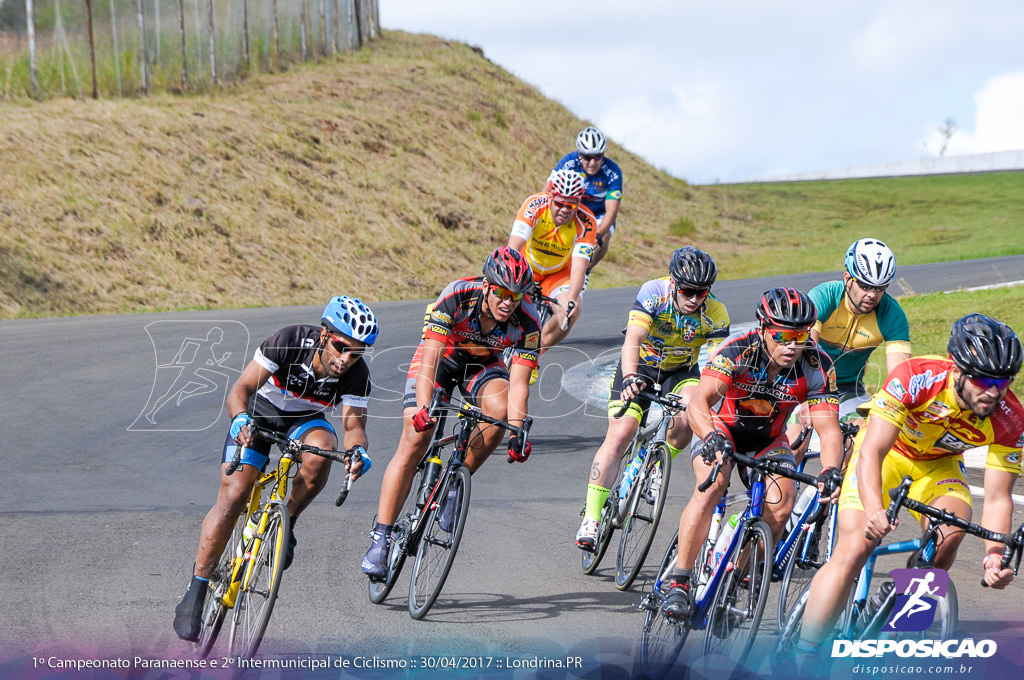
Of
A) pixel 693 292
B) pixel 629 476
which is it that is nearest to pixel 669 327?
pixel 693 292

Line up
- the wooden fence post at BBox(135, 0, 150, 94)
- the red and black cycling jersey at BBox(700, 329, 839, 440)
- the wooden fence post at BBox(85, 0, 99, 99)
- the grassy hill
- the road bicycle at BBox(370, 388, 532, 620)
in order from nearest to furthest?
the red and black cycling jersey at BBox(700, 329, 839, 440) < the road bicycle at BBox(370, 388, 532, 620) < the grassy hill < the wooden fence post at BBox(85, 0, 99, 99) < the wooden fence post at BBox(135, 0, 150, 94)

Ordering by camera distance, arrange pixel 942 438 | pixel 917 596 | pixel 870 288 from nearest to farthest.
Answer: pixel 917 596 < pixel 942 438 < pixel 870 288

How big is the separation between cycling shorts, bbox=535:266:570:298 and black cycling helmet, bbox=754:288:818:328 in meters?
4.83

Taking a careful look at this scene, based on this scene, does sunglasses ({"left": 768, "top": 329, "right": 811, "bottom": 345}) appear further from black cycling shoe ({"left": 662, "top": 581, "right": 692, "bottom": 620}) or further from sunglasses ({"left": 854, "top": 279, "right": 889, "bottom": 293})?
black cycling shoe ({"left": 662, "top": 581, "right": 692, "bottom": 620})

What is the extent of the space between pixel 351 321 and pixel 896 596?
9.88 feet

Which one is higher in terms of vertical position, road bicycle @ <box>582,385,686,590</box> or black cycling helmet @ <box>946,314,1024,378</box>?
black cycling helmet @ <box>946,314,1024,378</box>

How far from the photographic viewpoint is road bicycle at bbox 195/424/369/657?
529 cm

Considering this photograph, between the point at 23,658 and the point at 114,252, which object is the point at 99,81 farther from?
the point at 23,658

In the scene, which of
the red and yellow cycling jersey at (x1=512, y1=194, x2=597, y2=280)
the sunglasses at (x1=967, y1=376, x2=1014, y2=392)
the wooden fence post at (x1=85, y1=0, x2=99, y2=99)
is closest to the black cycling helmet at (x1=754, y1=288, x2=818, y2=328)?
the sunglasses at (x1=967, y1=376, x2=1014, y2=392)

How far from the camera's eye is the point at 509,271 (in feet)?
21.5

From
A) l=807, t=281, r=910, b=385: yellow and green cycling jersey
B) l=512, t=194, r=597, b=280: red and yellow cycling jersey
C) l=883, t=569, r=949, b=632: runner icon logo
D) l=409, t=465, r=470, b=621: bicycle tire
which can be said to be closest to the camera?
l=883, t=569, r=949, b=632: runner icon logo

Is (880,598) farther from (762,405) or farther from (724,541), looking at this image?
(762,405)

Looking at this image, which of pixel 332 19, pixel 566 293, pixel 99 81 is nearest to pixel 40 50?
pixel 99 81

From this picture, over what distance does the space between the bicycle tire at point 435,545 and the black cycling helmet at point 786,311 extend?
196 centimetres
